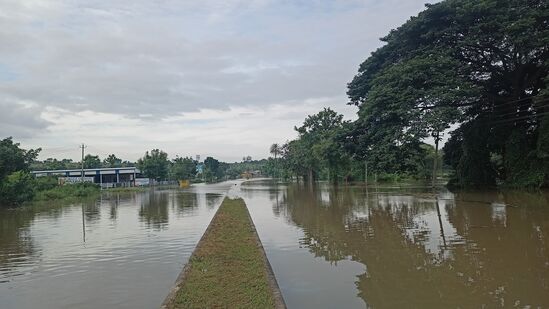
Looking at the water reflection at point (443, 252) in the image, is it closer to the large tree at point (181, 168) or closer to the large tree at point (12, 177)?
the large tree at point (12, 177)

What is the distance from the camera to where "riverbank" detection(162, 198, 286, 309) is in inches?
250

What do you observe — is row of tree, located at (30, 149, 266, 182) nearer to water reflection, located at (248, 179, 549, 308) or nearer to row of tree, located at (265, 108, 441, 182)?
row of tree, located at (265, 108, 441, 182)

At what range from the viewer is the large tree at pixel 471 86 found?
24.6 metres

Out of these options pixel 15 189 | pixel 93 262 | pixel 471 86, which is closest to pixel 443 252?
pixel 93 262

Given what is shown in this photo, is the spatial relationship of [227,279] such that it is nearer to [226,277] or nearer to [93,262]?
[226,277]

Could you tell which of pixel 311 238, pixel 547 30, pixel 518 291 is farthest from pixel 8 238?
pixel 547 30

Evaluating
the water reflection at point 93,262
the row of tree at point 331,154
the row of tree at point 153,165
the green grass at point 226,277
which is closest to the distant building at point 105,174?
the row of tree at point 153,165

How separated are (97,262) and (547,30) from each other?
2508 cm

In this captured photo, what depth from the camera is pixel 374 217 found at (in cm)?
1867

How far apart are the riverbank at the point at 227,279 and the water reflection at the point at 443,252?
1635 mm

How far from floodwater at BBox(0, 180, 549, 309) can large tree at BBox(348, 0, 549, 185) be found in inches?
310

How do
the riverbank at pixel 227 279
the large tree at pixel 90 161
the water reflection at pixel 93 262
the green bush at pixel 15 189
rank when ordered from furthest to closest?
the large tree at pixel 90 161
the green bush at pixel 15 189
the water reflection at pixel 93 262
the riverbank at pixel 227 279

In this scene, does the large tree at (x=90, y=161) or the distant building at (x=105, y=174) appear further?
the large tree at (x=90, y=161)

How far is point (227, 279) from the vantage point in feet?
25.2
